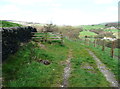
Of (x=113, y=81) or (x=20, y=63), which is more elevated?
(x=20, y=63)

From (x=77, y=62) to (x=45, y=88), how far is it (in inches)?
249

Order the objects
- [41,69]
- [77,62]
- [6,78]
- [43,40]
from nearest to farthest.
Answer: [6,78]
[41,69]
[77,62]
[43,40]

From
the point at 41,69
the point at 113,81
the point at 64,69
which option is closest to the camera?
the point at 113,81

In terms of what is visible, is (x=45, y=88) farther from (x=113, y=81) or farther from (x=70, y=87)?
(x=113, y=81)

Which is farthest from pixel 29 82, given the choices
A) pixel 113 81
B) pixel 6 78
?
pixel 113 81

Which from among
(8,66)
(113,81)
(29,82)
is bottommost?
(113,81)

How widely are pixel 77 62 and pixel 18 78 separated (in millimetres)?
6670

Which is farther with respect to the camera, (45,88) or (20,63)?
(20,63)

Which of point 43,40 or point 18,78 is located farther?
point 43,40

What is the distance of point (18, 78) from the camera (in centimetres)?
802

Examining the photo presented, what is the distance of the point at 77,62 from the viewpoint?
12898 mm

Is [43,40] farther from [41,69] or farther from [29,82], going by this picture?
[29,82]

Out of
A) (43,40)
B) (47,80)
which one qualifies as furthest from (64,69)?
(43,40)

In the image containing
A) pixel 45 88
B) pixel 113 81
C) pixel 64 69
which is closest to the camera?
pixel 45 88
